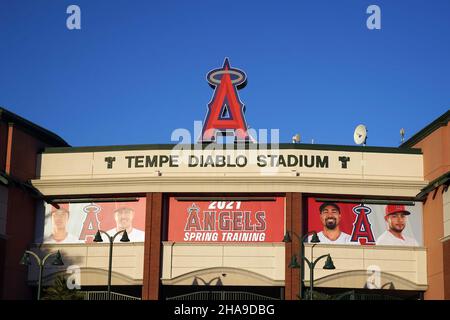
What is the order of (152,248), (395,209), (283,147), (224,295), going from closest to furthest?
(152,248), (224,295), (283,147), (395,209)

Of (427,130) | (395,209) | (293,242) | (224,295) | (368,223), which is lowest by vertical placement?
(224,295)

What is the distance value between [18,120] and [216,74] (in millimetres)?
13806

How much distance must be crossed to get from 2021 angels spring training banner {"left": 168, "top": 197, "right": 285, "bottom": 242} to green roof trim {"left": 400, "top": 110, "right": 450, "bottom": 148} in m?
10.2

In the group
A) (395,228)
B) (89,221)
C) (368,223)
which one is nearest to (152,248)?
(89,221)

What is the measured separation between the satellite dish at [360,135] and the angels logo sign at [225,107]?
8.17m

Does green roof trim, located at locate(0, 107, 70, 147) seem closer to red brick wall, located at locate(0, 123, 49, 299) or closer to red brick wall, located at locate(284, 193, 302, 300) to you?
red brick wall, located at locate(0, 123, 49, 299)

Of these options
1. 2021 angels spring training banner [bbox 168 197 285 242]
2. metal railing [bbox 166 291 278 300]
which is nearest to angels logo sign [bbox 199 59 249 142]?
2021 angels spring training banner [bbox 168 197 285 242]

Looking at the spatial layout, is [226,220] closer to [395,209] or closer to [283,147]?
[283,147]

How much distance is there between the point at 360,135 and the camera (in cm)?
5338

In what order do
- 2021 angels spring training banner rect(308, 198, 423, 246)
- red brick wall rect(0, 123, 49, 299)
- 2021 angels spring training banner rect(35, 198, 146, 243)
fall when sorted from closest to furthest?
red brick wall rect(0, 123, 49, 299) < 2021 angels spring training banner rect(308, 198, 423, 246) < 2021 angels spring training banner rect(35, 198, 146, 243)

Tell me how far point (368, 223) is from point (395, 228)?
180 centimetres

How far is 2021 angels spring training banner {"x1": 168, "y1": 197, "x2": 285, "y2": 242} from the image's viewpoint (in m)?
49.0
